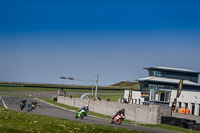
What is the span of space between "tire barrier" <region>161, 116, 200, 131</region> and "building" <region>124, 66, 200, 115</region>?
25.3 m

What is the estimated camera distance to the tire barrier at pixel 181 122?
89.0 feet

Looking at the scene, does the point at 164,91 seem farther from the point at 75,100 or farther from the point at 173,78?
the point at 75,100

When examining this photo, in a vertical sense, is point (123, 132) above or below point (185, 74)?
below

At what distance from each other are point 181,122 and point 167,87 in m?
45.2

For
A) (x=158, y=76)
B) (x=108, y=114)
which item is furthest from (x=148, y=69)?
(x=108, y=114)

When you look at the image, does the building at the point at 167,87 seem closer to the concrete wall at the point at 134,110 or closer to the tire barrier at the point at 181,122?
the concrete wall at the point at 134,110

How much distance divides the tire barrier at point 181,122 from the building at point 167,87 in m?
25.3

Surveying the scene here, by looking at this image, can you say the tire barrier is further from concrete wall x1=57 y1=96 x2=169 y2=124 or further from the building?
the building

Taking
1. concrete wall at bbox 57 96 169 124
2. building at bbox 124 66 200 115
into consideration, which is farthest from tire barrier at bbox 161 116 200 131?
building at bbox 124 66 200 115

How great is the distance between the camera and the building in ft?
206

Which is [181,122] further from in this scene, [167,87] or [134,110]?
[167,87]

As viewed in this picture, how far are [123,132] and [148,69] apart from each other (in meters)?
63.9

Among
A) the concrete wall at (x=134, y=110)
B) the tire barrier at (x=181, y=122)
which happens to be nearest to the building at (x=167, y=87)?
the concrete wall at (x=134, y=110)

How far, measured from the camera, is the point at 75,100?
62531 mm
